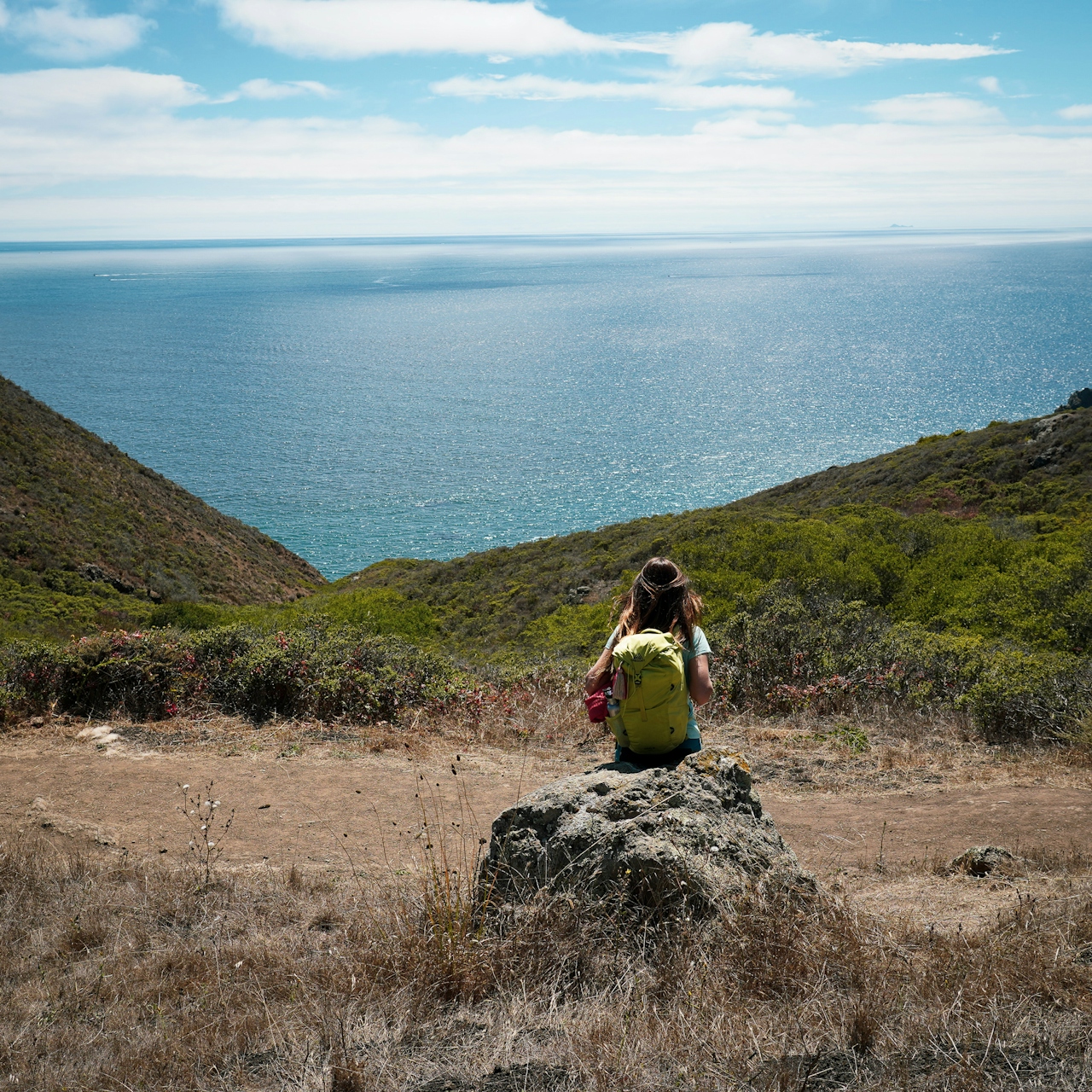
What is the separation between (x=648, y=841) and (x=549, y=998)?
2.57 feet

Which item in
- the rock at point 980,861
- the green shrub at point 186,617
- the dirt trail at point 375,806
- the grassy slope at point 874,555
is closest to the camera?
the rock at point 980,861

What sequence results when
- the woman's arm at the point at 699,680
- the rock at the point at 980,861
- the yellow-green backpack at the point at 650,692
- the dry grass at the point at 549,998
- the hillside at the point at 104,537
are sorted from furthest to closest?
the hillside at the point at 104,537
the rock at the point at 980,861
the woman's arm at the point at 699,680
the yellow-green backpack at the point at 650,692
the dry grass at the point at 549,998

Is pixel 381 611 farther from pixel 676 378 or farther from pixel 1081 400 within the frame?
pixel 676 378

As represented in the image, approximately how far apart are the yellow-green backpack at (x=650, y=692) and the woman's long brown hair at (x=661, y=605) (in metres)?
0.20

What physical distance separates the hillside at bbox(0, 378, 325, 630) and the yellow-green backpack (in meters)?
22.9

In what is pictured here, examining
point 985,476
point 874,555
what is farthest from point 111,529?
point 985,476

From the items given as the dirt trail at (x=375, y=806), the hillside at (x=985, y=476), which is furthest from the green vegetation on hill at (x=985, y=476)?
the dirt trail at (x=375, y=806)

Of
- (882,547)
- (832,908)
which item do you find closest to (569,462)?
(882,547)

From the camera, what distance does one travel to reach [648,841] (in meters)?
3.77

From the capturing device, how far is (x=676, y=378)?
10362 centimetres

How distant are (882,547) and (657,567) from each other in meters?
14.7

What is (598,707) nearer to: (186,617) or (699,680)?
(699,680)

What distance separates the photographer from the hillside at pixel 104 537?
94.9ft

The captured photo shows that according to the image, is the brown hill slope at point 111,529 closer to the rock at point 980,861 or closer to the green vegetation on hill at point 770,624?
the green vegetation on hill at point 770,624
